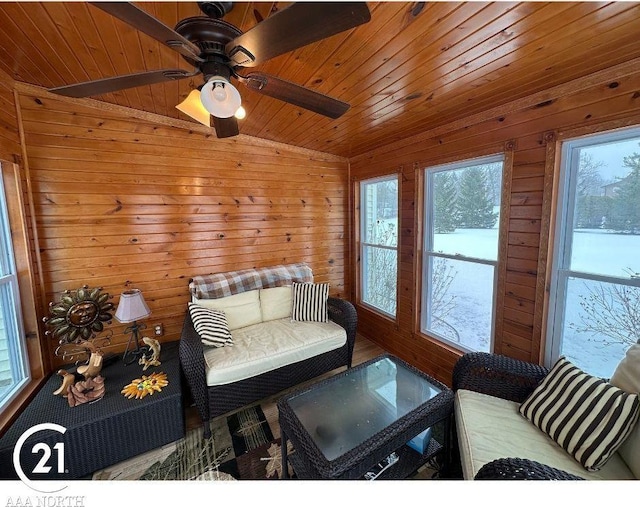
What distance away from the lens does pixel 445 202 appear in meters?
2.44

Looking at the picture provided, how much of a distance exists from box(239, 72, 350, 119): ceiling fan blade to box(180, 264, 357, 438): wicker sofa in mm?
1702

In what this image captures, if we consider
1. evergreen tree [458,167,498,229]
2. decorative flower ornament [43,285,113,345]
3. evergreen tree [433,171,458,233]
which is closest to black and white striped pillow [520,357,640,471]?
evergreen tree [458,167,498,229]

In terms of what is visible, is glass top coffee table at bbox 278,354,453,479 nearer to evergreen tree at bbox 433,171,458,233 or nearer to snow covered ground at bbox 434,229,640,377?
snow covered ground at bbox 434,229,640,377

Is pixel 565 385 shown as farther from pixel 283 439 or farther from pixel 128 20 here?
pixel 128 20

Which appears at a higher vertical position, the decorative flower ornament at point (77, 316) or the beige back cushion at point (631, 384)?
the decorative flower ornament at point (77, 316)

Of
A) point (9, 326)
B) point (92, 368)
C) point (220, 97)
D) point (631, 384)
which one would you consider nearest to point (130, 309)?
point (92, 368)

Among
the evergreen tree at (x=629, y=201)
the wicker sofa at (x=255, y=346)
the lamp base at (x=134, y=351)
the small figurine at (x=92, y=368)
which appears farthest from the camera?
the lamp base at (x=134, y=351)

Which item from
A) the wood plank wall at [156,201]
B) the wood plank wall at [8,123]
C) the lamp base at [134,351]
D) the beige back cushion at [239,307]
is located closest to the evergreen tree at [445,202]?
the wood plank wall at [156,201]

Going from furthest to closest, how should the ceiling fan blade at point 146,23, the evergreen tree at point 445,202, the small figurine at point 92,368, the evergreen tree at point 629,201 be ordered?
the evergreen tree at point 445,202, the small figurine at point 92,368, the evergreen tree at point 629,201, the ceiling fan blade at point 146,23

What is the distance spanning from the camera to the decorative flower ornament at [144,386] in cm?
176

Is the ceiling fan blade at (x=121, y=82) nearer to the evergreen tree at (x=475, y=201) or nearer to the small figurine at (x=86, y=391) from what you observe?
the small figurine at (x=86, y=391)

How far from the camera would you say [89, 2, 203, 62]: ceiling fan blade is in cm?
71

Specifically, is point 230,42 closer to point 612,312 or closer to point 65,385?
point 65,385

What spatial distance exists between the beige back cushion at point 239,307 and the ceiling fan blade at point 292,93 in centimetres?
190
